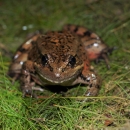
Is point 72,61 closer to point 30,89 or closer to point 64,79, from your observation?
point 64,79

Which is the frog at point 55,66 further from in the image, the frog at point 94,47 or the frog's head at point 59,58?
the frog at point 94,47

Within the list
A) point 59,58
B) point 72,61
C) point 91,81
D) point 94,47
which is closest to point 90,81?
point 91,81

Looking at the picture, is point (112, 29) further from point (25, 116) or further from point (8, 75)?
point (25, 116)

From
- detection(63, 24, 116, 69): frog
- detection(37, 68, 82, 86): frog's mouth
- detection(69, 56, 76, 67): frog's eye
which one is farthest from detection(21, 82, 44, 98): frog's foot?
detection(63, 24, 116, 69): frog

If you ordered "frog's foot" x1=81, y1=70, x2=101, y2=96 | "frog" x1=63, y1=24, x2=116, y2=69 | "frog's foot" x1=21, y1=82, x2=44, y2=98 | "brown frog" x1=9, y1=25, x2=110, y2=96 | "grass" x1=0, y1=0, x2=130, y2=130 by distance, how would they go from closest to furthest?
"grass" x1=0, y1=0, x2=130, y2=130 < "brown frog" x1=9, y1=25, x2=110, y2=96 < "frog's foot" x1=81, y1=70, x2=101, y2=96 < "frog's foot" x1=21, y1=82, x2=44, y2=98 < "frog" x1=63, y1=24, x2=116, y2=69

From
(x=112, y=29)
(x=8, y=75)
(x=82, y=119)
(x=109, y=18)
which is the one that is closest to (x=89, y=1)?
(x=109, y=18)

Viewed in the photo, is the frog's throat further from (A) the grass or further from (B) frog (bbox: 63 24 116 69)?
(B) frog (bbox: 63 24 116 69)
